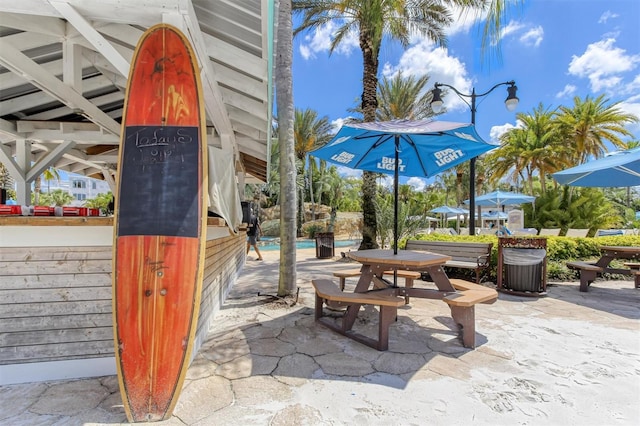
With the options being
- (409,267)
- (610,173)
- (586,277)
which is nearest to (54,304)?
(409,267)

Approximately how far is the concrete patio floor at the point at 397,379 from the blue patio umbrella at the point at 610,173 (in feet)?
A: 7.79

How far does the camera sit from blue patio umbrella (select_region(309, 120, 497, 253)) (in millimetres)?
3438

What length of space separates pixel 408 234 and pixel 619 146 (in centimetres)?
1920

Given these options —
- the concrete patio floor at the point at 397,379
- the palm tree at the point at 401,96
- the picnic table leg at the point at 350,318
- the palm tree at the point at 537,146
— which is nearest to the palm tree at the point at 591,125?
the palm tree at the point at 537,146

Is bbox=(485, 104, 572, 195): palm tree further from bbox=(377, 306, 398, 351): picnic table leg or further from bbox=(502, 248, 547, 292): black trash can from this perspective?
bbox=(377, 306, 398, 351): picnic table leg

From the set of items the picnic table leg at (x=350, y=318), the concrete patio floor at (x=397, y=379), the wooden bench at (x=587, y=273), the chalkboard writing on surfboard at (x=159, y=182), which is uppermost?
the chalkboard writing on surfboard at (x=159, y=182)

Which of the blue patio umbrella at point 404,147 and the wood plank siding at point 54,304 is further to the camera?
the blue patio umbrella at point 404,147

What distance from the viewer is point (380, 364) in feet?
8.73

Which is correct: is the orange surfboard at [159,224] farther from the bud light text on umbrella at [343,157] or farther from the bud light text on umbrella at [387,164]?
the bud light text on umbrella at [387,164]

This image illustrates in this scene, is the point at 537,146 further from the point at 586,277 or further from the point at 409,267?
the point at 409,267

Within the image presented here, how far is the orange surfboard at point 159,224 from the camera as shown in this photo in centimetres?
201

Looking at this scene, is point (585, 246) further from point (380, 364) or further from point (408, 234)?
point (380, 364)

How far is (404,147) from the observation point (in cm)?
445

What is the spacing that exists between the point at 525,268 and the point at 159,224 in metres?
5.34
